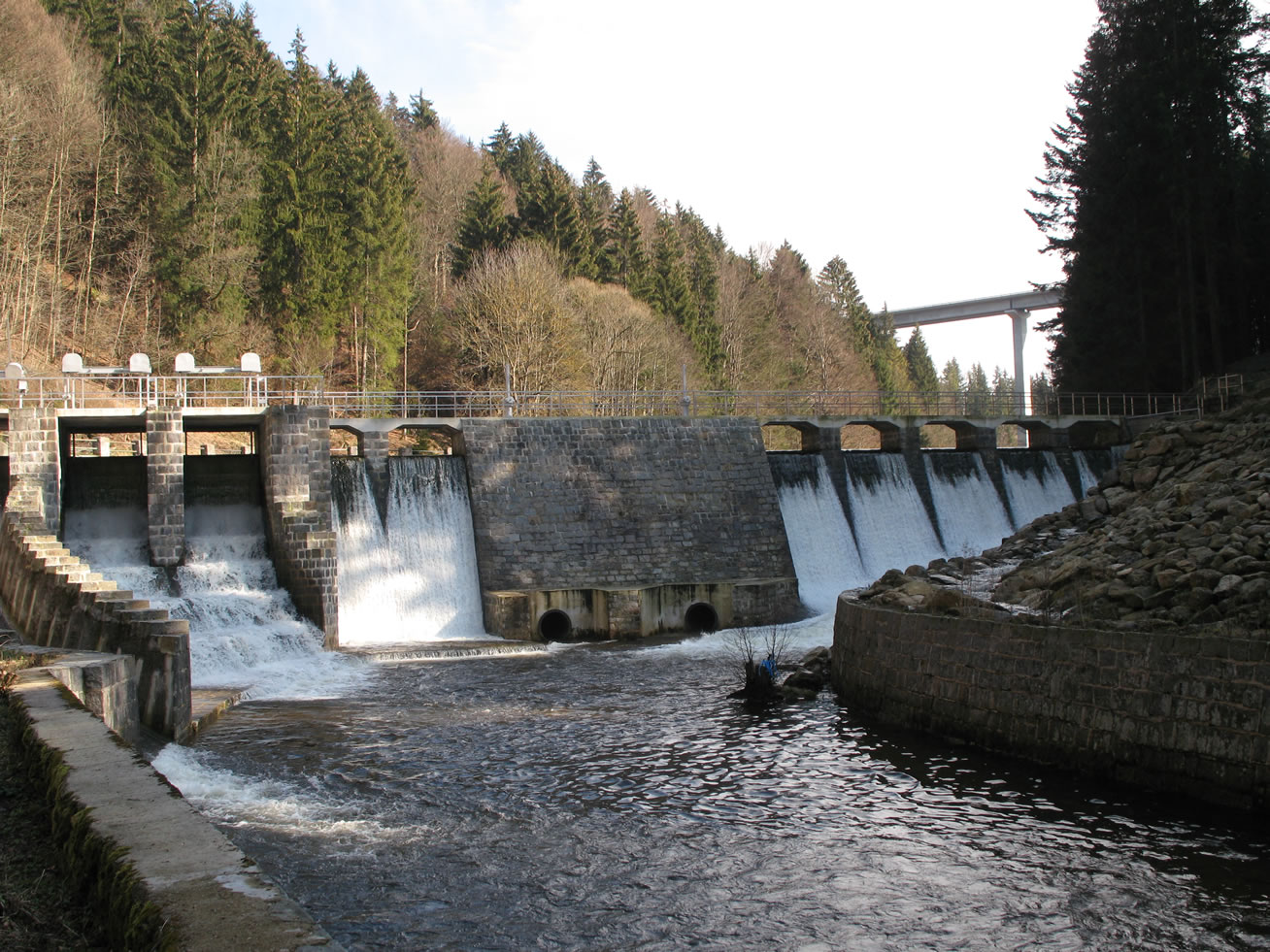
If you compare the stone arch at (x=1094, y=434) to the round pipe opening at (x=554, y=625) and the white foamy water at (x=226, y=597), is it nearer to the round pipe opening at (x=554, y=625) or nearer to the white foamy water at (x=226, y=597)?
the round pipe opening at (x=554, y=625)

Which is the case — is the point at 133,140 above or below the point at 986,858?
above

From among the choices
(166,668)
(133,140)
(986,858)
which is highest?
(133,140)

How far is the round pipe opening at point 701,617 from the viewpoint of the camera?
77.2 ft

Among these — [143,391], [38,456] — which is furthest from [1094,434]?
[38,456]

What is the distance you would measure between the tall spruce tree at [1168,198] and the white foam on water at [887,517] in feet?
42.7

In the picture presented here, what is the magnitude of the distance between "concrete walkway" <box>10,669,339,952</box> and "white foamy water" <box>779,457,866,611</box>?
68.0 ft

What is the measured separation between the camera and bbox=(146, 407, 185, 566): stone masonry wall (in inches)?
850

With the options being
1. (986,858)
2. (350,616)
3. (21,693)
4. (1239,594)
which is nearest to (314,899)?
(21,693)

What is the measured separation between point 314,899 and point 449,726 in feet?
20.1

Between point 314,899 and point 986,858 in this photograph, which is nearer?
point 314,899

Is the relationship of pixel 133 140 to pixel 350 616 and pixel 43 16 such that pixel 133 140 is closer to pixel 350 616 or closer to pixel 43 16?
pixel 43 16

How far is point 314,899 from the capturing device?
8281 millimetres

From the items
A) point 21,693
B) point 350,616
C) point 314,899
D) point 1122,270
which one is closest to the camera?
point 314,899

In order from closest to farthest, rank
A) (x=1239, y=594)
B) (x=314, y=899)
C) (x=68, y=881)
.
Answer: (x=68, y=881) < (x=314, y=899) < (x=1239, y=594)
